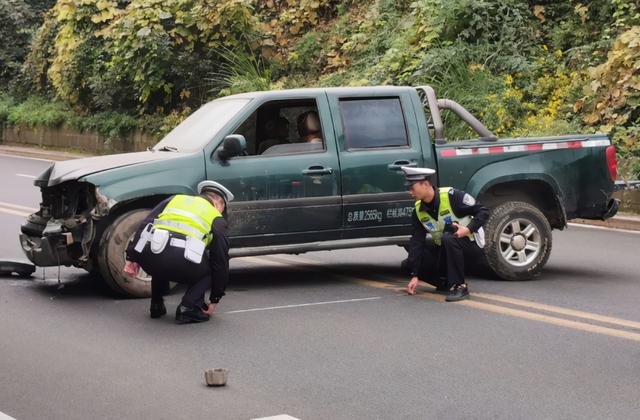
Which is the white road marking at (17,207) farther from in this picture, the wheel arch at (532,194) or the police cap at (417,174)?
the police cap at (417,174)

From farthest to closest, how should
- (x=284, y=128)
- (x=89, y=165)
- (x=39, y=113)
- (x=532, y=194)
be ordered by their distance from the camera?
(x=39, y=113) < (x=532, y=194) < (x=284, y=128) < (x=89, y=165)

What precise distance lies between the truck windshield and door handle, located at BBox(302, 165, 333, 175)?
805mm

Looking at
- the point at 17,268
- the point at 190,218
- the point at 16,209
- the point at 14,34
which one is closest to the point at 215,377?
the point at 190,218

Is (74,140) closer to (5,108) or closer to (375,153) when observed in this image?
(5,108)

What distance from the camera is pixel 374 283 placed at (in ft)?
34.9

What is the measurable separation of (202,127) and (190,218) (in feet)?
6.13

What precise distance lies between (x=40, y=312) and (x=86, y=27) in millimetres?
22202

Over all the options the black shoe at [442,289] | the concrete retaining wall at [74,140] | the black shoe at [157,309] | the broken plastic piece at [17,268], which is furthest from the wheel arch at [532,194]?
the concrete retaining wall at [74,140]

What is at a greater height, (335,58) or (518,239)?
(335,58)

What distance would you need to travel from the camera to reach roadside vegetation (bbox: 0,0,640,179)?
19.4 m

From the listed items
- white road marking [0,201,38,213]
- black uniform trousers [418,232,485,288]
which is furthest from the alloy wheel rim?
white road marking [0,201,38,213]

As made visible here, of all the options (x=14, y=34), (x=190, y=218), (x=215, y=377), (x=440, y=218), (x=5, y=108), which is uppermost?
(x=14, y=34)

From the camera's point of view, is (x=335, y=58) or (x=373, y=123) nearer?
(x=373, y=123)

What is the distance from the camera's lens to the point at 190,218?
874cm
